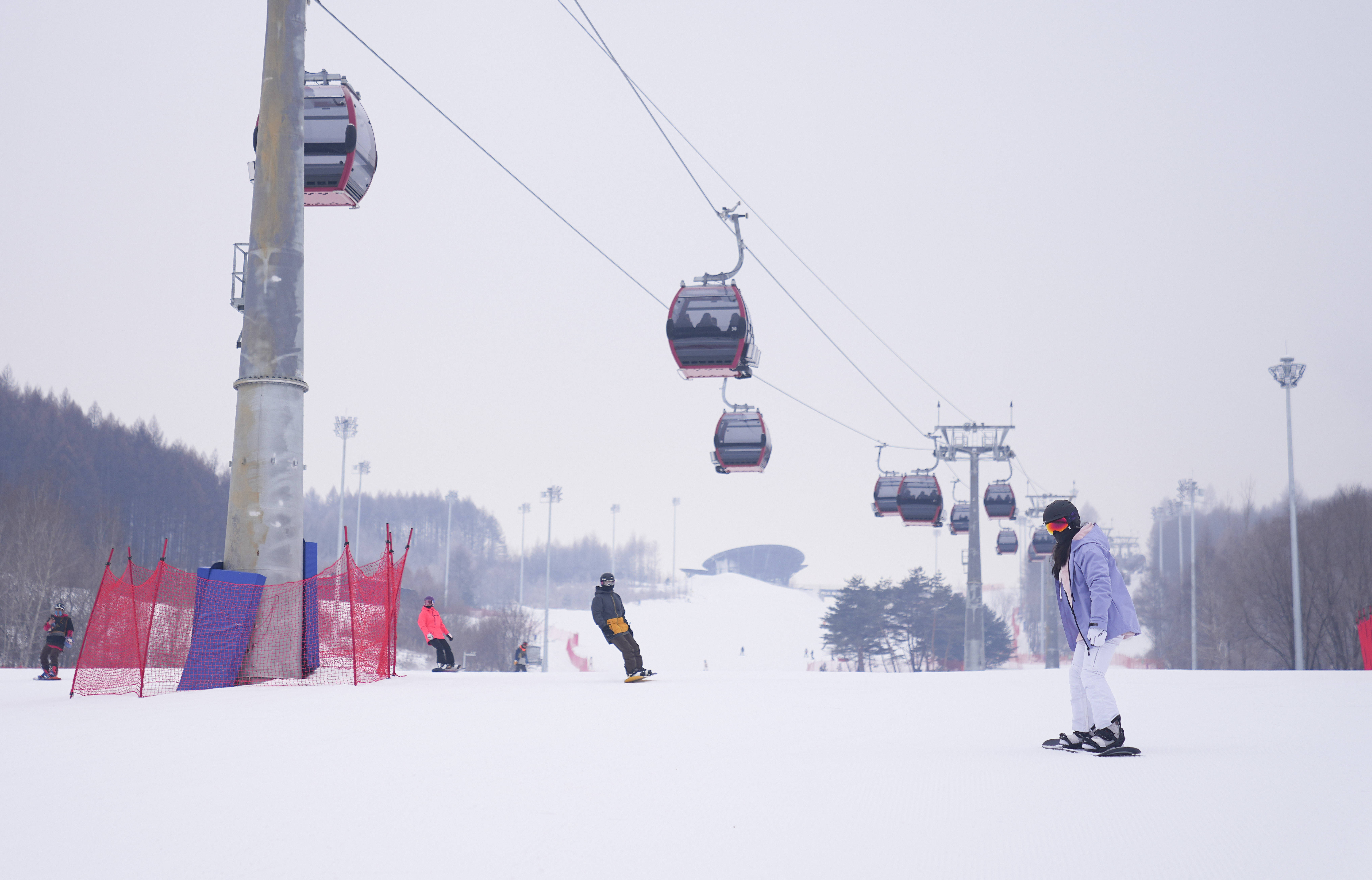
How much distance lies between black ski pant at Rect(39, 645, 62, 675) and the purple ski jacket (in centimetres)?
1560

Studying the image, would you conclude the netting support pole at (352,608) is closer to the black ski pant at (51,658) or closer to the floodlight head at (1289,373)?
the black ski pant at (51,658)

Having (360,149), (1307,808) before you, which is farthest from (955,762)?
(360,149)

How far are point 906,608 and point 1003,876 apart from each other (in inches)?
3684

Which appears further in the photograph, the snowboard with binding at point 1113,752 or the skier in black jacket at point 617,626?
the skier in black jacket at point 617,626

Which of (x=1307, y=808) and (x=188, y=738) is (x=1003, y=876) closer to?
(x=1307, y=808)

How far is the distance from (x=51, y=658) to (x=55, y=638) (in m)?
0.36

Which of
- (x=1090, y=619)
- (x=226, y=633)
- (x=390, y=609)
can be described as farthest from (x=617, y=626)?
(x=1090, y=619)

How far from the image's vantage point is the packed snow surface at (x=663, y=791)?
516 centimetres

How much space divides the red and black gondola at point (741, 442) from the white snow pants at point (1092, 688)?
63.7ft

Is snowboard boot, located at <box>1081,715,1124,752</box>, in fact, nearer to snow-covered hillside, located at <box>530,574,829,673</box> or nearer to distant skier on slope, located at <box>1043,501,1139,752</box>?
distant skier on slope, located at <box>1043,501,1139,752</box>

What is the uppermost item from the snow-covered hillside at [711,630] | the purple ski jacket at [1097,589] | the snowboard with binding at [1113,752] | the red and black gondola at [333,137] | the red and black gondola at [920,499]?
the red and black gondola at [333,137]

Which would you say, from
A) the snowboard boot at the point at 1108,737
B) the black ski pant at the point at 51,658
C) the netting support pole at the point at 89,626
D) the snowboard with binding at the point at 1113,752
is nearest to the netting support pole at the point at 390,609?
the netting support pole at the point at 89,626

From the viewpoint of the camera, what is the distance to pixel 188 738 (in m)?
8.28

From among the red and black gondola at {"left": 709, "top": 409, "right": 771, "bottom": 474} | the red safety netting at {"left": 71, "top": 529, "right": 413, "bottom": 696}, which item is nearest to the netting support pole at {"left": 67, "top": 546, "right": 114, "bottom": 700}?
the red safety netting at {"left": 71, "top": 529, "right": 413, "bottom": 696}
